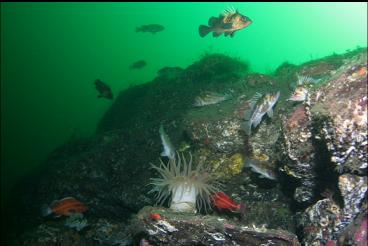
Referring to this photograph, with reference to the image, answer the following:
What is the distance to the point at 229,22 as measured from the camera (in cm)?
696

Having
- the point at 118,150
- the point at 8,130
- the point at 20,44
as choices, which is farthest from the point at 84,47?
the point at 118,150

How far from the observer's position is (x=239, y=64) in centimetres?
1311

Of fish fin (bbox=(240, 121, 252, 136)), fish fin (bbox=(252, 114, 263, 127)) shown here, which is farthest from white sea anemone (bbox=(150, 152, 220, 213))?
fish fin (bbox=(252, 114, 263, 127))

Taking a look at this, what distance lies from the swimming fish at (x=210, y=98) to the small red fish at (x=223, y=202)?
2.92m

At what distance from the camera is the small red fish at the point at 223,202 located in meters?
5.76

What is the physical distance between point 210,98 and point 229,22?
6.30ft

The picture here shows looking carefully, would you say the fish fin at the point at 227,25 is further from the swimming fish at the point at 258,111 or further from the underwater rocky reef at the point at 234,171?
the swimming fish at the point at 258,111

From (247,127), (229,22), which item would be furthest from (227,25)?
(247,127)

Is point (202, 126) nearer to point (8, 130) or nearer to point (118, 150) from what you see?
point (118, 150)

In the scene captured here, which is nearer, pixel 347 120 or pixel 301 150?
pixel 347 120

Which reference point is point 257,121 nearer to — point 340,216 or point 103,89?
point 340,216

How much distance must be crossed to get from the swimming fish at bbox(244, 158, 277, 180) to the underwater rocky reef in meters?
0.04

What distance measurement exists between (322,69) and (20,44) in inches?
4242

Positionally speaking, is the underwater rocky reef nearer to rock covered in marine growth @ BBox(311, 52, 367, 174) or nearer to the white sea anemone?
rock covered in marine growth @ BBox(311, 52, 367, 174)
